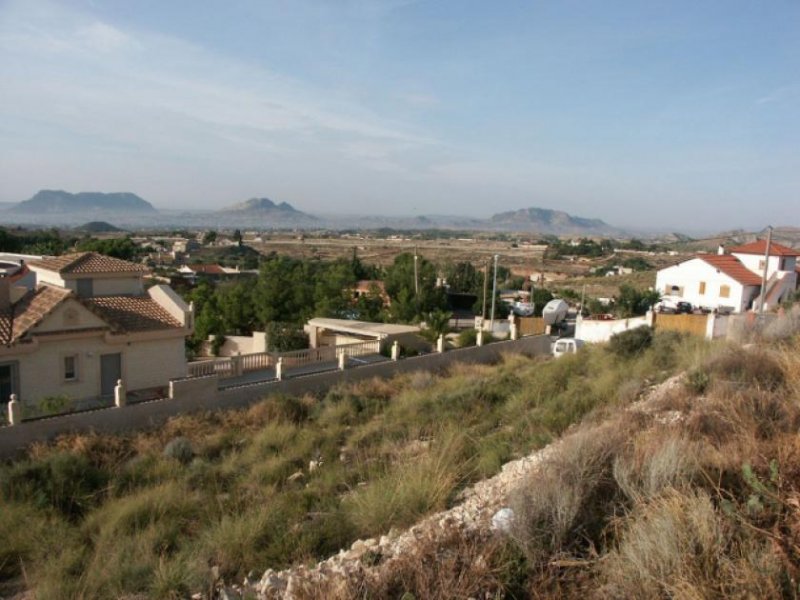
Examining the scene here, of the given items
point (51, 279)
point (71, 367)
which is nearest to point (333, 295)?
point (51, 279)

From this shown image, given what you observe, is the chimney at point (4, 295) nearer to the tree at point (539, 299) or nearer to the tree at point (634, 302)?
the tree at point (539, 299)

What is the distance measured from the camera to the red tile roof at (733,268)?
101ft

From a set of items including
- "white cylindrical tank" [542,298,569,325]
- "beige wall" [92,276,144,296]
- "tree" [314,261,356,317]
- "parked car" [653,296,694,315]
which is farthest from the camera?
"white cylindrical tank" [542,298,569,325]

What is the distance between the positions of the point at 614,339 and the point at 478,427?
9.71 m

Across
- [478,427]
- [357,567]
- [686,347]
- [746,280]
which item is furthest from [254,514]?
[746,280]

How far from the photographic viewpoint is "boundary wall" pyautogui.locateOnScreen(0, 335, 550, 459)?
1227 centimetres

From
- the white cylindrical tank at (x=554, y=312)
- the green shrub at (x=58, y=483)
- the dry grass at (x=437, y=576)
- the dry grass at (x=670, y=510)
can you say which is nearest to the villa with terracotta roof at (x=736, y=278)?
the white cylindrical tank at (x=554, y=312)

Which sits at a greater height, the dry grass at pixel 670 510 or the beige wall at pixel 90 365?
the dry grass at pixel 670 510

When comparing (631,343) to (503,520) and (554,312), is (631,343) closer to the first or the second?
(503,520)

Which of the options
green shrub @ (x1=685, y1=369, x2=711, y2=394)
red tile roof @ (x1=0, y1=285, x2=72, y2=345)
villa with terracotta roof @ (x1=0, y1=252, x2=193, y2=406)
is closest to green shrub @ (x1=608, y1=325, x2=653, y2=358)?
green shrub @ (x1=685, y1=369, x2=711, y2=394)

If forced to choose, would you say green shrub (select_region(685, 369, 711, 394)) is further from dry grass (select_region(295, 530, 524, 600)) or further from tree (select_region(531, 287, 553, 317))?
tree (select_region(531, 287, 553, 317))

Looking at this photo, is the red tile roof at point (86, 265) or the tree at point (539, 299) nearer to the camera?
the red tile roof at point (86, 265)

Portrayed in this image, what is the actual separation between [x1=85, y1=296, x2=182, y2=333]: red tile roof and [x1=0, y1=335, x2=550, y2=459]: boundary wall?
3.49 meters

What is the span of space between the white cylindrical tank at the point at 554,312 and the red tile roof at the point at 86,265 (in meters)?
21.2
